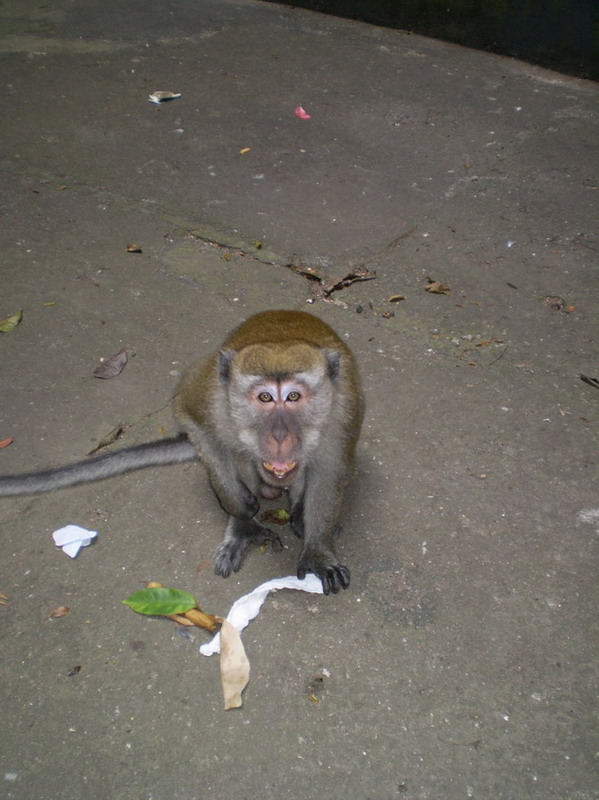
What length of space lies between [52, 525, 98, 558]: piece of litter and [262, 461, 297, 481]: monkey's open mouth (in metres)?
0.81

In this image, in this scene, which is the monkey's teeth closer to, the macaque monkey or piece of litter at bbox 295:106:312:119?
the macaque monkey

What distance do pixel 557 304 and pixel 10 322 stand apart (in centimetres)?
282

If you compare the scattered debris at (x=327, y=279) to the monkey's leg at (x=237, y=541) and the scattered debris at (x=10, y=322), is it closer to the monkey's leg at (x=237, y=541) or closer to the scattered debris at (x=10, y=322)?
the scattered debris at (x=10, y=322)

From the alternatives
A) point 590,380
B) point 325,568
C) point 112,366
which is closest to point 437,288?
point 590,380

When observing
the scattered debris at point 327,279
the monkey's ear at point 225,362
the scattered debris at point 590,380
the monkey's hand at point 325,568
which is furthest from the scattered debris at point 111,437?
the scattered debris at point 590,380

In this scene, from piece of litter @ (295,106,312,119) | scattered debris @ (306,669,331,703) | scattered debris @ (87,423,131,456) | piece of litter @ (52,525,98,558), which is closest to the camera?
scattered debris @ (306,669,331,703)

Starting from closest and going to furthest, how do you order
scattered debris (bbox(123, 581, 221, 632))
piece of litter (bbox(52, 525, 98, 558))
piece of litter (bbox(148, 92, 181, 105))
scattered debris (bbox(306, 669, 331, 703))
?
scattered debris (bbox(306, 669, 331, 703)), scattered debris (bbox(123, 581, 221, 632)), piece of litter (bbox(52, 525, 98, 558)), piece of litter (bbox(148, 92, 181, 105))

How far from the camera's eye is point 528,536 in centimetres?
279

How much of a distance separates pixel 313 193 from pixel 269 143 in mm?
838

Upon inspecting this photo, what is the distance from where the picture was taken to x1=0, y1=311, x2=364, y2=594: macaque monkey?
2.37 meters

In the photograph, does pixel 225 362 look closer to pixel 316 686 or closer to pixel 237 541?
pixel 237 541

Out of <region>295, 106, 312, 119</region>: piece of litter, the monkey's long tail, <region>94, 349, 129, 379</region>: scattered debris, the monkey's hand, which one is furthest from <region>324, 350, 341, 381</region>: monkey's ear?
<region>295, 106, 312, 119</region>: piece of litter

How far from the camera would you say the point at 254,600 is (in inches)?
101

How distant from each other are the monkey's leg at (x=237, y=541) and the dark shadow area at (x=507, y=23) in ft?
18.7
